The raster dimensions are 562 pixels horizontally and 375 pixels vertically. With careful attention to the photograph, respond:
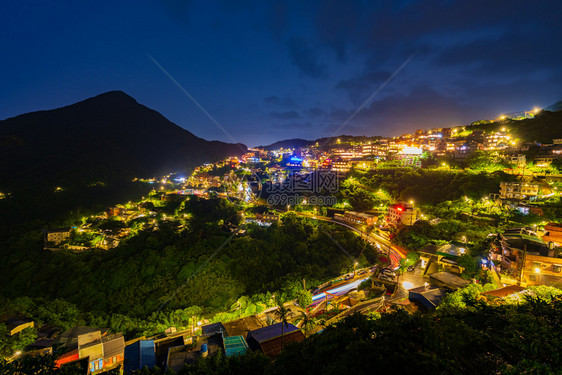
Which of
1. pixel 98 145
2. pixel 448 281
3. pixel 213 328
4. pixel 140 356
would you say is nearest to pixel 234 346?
pixel 213 328

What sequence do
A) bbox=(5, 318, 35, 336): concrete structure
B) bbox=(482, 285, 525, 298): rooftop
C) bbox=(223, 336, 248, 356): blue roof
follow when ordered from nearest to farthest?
1. bbox=(223, 336, 248, 356): blue roof
2. bbox=(482, 285, 525, 298): rooftop
3. bbox=(5, 318, 35, 336): concrete structure

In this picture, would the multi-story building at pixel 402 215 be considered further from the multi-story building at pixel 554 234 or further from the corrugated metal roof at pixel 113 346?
the corrugated metal roof at pixel 113 346

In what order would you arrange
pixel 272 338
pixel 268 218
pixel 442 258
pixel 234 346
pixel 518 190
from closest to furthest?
pixel 234 346 → pixel 272 338 → pixel 442 258 → pixel 518 190 → pixel 268 218

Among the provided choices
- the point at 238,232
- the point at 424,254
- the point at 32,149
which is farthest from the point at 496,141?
the point at 32,149

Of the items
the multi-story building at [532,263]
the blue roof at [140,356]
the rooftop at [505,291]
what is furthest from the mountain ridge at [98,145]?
the multi-story building at [532,263]

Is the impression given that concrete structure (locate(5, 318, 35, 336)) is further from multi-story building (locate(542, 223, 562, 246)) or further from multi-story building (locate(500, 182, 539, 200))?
multi-story building (locate(500, 182, 539, 200))

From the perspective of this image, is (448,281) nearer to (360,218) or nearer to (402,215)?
(402,215)

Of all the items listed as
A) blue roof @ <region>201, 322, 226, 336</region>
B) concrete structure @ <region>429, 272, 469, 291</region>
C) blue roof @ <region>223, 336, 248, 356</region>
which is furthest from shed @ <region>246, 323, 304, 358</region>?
concrete structure @ <region>429, 272, 469, 291</region>
